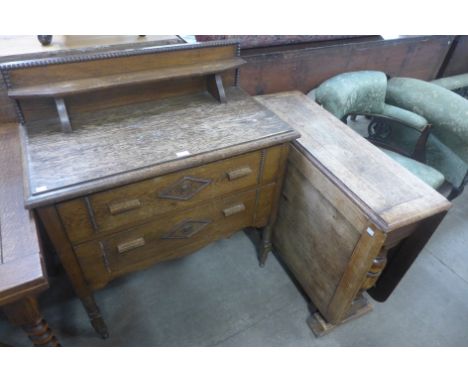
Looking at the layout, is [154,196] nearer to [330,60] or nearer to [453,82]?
[330,60]

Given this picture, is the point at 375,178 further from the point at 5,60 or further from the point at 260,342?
the point at 5,60

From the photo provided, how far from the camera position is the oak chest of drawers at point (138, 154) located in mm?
999

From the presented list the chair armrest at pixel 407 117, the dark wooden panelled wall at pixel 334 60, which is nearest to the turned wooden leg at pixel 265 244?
the dark wooden panelled wall at pixel 334 60

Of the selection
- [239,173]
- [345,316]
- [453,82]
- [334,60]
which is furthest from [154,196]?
[453,82]

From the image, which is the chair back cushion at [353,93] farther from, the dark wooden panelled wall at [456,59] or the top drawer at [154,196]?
the dark wooden panelled wall at [456,59]

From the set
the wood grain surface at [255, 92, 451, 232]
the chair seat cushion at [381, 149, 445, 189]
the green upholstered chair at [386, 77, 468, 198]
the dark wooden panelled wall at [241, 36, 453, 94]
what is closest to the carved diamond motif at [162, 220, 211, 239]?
the wood grain surface at [255, 92, 451, 232]

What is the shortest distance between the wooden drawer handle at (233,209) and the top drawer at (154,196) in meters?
0.09

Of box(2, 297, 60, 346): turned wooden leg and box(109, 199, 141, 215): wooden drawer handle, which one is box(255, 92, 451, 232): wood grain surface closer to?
box(109, 199, 141, 215): wooden drawer handle

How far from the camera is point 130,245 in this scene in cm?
117

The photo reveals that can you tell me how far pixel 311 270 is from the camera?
1.55 meters

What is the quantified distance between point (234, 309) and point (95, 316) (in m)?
0.66

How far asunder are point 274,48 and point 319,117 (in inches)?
19.0

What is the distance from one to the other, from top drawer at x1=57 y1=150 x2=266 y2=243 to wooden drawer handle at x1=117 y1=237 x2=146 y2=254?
0.08 metres
